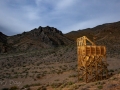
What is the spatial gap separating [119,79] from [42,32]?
6774cm

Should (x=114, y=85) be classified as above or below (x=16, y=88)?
above

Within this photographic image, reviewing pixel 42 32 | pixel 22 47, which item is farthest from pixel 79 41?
pixel 42 32

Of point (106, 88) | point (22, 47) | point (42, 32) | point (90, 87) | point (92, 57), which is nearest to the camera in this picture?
point (106, 88)

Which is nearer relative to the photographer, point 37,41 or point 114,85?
point 114,85

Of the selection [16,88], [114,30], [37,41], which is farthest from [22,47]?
[16,88]

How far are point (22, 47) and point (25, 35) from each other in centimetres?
1109

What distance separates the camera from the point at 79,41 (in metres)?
21.4

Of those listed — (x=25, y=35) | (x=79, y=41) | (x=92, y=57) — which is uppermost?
(x=25, y=35)

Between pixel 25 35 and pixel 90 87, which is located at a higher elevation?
pixel 25 35

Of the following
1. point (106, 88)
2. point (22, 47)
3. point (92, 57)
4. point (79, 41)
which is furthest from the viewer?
point (22, 47)

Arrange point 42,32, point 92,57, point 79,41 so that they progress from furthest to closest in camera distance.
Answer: point 42,32
point 79,41
point 92,57

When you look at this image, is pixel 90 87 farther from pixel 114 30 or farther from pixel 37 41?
pixel 114 30

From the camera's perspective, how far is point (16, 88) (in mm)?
22328

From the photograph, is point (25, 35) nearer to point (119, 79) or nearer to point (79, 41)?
point (79, 41)
